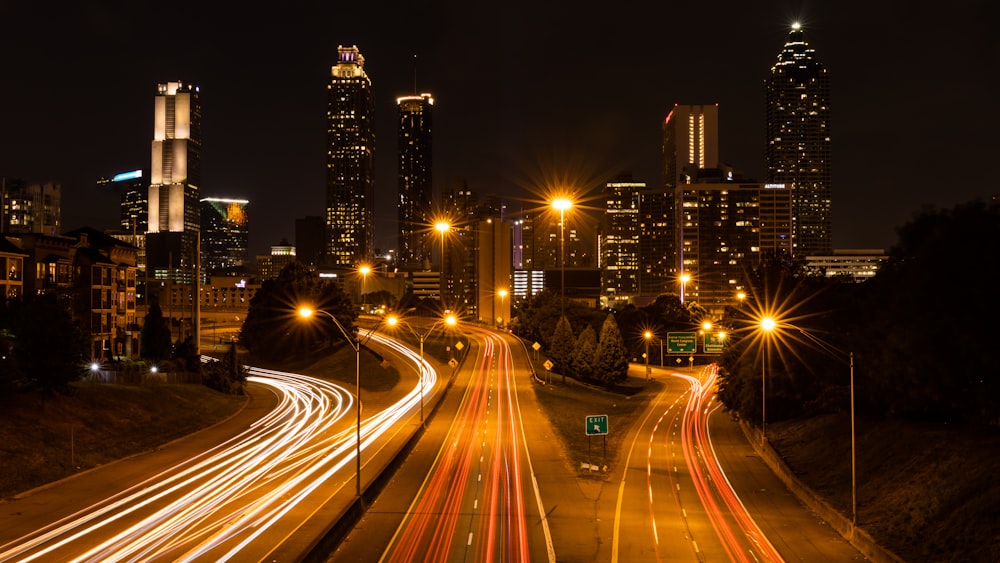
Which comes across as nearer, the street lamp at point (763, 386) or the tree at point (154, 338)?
the street lamp at point (763, 386)

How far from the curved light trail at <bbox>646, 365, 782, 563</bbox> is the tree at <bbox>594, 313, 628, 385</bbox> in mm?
17498

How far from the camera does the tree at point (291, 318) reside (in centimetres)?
9656

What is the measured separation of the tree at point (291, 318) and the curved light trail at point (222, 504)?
42965mm

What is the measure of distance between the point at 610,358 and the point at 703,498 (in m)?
46.7

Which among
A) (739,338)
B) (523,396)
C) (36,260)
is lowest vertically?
(523,396)

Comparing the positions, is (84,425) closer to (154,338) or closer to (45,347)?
(45,347)

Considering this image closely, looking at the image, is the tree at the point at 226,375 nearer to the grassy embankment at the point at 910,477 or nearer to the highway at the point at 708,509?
the grassy embankment at the point at 910,477

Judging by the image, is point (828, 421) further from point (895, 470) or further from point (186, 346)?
point (186, 346)

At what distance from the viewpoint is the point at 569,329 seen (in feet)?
284

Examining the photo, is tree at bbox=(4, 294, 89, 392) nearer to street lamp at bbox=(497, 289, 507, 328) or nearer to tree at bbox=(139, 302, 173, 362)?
tree at bbox=(139, 302, 173, 362)

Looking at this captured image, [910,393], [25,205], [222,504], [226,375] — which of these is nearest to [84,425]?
[222,504]

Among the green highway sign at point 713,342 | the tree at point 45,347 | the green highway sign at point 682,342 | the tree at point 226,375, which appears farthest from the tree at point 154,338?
the green highway sign at point 713,342

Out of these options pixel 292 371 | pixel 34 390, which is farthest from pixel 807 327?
pixel 292 371

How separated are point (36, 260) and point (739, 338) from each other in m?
56.8
